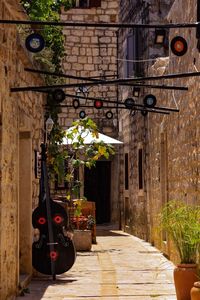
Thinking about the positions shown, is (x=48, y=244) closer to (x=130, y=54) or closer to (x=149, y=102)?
(x=149, y=102)

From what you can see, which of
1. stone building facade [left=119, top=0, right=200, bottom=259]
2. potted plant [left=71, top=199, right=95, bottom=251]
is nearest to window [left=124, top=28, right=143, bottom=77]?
stone building facade [left=119, top=0, right=200, bottom=259]

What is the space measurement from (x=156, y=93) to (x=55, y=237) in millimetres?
5840

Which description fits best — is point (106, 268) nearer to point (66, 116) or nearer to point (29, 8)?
point (29, 8)

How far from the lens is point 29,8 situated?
12.1 m

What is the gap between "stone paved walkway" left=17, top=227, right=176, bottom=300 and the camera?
818 cm

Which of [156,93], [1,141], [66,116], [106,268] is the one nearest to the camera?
[1,141]

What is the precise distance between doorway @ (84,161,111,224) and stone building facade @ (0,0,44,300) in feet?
42.1

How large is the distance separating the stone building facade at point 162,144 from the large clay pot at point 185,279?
80.7 inches

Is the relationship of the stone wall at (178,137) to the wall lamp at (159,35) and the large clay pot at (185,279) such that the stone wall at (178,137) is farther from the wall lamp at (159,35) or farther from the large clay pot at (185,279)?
the large clay pot at (185,279)

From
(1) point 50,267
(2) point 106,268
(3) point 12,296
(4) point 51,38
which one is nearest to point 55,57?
(4) point 51,38

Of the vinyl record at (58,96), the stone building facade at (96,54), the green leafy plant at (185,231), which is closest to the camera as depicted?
the green leafy plant at (185,231)

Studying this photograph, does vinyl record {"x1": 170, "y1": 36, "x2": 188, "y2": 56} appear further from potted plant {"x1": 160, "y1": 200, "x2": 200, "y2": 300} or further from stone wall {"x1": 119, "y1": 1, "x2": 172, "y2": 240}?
stone wall {"x1": 119, "y1": 1, "x2": 172, "y2": 240}

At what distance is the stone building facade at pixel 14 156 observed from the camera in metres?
6.98

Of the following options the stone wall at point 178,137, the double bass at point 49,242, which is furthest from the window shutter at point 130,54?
the double bass at point 49,242
